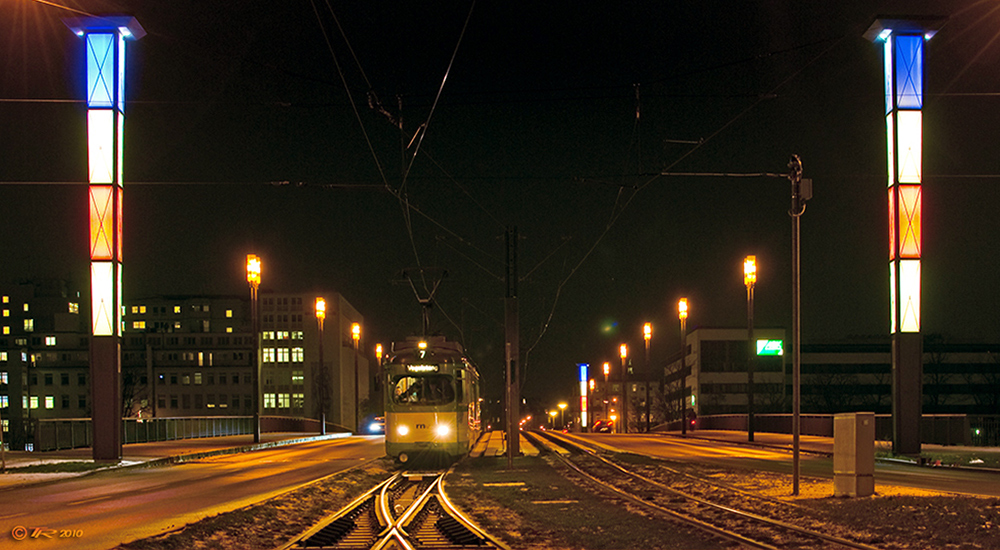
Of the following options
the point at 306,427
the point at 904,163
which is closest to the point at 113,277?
the point at 904,163

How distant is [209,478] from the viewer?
73.4 ft

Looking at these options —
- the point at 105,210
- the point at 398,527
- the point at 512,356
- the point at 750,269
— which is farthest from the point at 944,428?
the point at 105,210

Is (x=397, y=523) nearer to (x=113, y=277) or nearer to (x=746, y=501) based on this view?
(x=746, y=501)

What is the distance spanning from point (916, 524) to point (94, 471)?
1976 centimetres

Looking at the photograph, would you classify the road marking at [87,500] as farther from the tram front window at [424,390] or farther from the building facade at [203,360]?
the building facade at [203,360]

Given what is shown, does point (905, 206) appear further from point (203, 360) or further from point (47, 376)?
point (47, 376)

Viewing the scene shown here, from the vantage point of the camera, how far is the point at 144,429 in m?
38.8

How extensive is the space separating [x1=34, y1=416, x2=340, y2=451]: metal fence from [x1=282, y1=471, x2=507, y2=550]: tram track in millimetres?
19656

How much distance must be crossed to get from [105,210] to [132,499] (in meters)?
11.7

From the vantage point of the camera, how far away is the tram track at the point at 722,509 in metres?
11.3

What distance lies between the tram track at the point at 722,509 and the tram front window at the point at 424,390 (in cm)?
449

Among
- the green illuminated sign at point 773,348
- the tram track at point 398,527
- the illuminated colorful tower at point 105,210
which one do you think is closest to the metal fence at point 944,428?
the tram track at point 398,527

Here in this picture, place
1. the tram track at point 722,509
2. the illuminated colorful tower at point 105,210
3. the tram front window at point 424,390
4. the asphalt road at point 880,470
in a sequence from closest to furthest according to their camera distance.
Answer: the tram track at point 722,509 → the asphalt road at point 880,470 → the tram front window at point 424,390 → the illuminated colorful tower at point 105,210

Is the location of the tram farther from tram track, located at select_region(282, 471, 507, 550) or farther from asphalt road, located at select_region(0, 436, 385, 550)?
tram track, located at select_region(282, 471, 507, 550)
